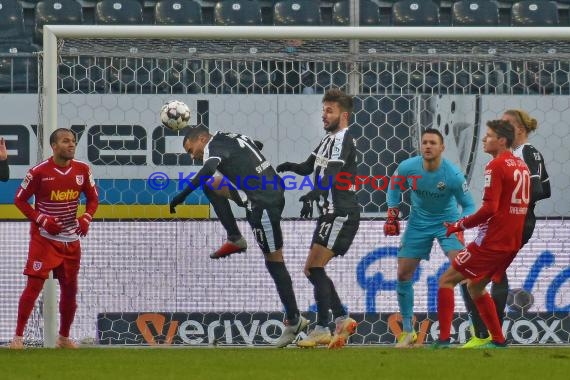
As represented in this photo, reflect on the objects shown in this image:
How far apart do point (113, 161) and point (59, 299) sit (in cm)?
142

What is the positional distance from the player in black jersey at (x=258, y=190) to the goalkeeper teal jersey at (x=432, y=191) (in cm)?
90

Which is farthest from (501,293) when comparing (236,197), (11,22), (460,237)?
(11,22)

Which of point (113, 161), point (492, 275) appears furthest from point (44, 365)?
point (113, 161)

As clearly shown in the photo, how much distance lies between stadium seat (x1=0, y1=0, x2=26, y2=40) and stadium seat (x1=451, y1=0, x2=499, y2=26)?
5732 mm

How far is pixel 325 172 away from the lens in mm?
8242

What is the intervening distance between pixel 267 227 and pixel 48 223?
1.58m

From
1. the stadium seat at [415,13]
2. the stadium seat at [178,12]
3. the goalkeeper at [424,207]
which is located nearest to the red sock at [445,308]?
the goalkeeper at [424,207]

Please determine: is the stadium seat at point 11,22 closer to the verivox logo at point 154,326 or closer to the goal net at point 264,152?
the goal net at point 264,152

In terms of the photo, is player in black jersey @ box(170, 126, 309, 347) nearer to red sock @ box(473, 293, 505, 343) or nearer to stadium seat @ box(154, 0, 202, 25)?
red sock @ box(473, 293, 505, 343)

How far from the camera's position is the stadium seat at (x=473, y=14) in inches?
618

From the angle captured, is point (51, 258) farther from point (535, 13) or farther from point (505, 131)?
point (535, 13)

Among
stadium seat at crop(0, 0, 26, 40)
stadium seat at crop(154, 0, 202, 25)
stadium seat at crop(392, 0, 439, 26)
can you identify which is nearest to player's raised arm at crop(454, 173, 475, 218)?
stadium seat at crop(392, 0, 439, 26)

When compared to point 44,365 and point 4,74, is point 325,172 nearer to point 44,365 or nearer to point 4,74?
point 44,365

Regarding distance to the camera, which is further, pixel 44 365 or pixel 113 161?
pixel 113 161
